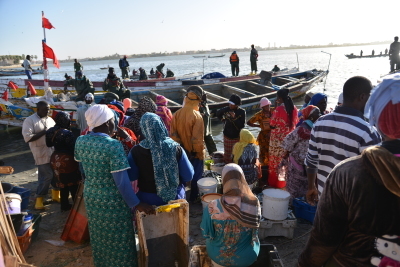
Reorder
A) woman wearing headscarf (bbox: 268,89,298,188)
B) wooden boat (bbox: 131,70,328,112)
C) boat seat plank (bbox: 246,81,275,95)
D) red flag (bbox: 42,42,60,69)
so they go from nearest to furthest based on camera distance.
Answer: woman wearing headscarf (bbox: 268,89,298,188) → red flag (bbox: 42,42,60,69) → wooden boat (bbox: 131,70,328,112) → boat seat plank (bbox: 246,81,275,95)

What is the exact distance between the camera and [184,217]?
2.79 metres

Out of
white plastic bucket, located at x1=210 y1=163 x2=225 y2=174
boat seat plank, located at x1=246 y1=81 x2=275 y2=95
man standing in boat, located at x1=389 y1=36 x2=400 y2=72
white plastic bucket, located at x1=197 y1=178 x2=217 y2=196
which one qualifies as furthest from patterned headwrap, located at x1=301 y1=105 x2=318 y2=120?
man standing in boat, located at x1=389 y1=36 x2=400 y2=72

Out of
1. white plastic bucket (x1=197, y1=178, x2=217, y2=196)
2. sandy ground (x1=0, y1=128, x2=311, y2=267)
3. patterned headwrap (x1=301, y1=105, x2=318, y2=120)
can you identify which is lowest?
sandy ground (x1=0, y1=128, x2=311, y2=267)

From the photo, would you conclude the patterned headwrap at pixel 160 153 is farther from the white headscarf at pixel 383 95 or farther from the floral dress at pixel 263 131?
the floral dress at pixel 263 131

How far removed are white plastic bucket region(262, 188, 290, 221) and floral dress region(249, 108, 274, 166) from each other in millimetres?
1840

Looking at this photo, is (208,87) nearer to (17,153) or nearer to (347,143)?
(17,153)

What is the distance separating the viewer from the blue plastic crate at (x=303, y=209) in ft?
13.0

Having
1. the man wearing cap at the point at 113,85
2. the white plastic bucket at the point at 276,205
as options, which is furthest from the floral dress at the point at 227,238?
the man wearing cap at the point at 113,85

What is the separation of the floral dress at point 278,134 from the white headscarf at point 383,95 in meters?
3.36

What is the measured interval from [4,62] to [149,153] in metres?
87.3

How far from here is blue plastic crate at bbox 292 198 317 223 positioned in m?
3.96

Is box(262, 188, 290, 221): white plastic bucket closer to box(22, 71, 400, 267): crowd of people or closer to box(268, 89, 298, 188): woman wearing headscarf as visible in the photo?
box(22, 71, 400, 267): crowd of people

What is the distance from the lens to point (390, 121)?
123 centimetres

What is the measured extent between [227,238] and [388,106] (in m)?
1.60
